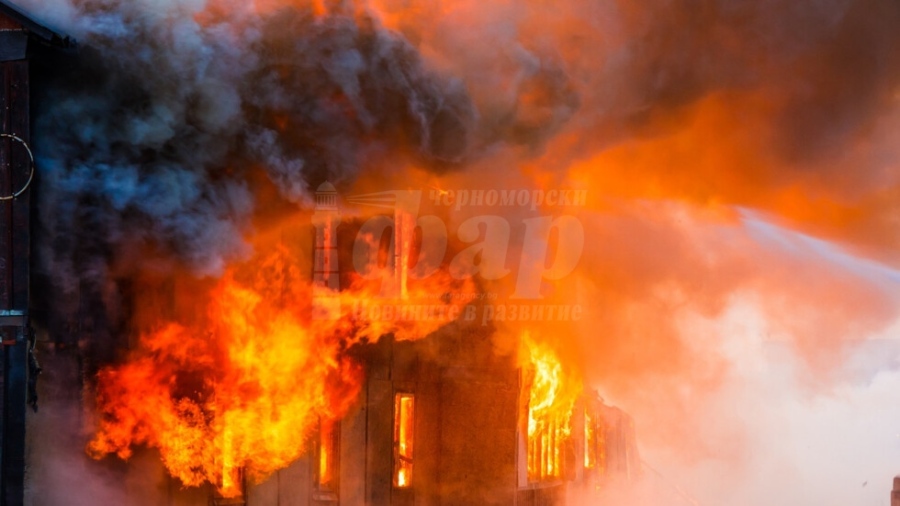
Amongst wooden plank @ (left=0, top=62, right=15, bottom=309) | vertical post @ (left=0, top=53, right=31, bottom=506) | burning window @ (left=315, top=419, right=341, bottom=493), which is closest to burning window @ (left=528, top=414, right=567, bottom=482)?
burning window @ (left=315, top=419, right=341, bottom=493)

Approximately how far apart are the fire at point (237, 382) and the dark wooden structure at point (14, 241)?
0.95m

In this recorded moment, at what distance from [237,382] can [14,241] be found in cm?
337

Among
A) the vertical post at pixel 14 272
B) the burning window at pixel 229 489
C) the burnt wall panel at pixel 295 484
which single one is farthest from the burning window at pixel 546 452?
the vertical post at pixel 14 272

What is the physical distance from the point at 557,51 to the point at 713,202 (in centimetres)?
528

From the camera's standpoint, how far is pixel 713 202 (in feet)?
47.9

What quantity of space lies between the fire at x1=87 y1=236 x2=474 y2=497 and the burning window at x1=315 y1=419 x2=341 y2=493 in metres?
0.07

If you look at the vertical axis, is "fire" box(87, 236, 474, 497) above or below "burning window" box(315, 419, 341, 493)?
above

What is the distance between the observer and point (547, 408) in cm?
1220

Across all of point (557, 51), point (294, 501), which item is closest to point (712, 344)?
point (557, 51)

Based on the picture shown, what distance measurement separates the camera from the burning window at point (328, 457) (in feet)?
35.7

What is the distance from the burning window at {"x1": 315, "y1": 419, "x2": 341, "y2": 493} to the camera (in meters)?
10.9

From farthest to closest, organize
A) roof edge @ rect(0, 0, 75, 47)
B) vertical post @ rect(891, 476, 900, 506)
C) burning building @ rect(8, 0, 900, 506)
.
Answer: vertical post @ rect(891, 476, 900, 506)
burning building @ rect(8, 0, 900, 506)
roof edge @ rect(0, 0, 75, 47)

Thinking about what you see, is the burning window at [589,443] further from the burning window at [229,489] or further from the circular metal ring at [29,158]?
the circular metal ring at [29,158]

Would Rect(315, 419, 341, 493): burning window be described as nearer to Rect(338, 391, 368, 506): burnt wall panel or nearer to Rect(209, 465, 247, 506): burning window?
Rect(338, 391, 368, 506): burnt wall panel
